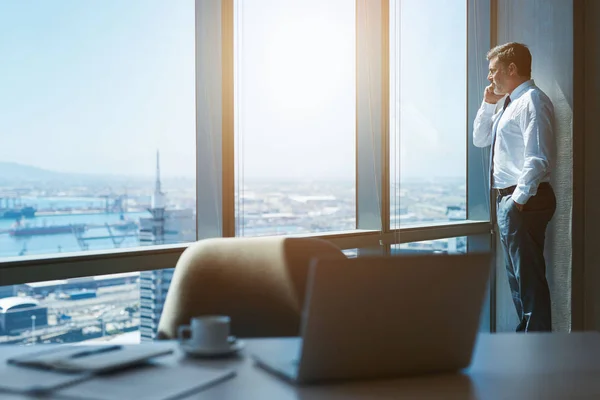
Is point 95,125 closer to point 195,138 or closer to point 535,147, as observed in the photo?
point 195,138

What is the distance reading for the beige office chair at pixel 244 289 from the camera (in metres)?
1.97

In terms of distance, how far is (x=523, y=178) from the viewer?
12.1 feet

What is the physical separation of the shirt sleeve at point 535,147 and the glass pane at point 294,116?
0.96m

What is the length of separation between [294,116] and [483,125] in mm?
1430

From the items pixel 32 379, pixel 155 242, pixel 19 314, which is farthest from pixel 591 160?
pixel 32 379

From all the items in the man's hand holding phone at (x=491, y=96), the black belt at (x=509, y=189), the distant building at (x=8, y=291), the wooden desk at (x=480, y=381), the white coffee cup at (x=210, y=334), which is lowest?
the distant building at (x=8, y=291)

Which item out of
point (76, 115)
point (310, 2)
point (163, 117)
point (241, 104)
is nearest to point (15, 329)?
point (76, 115)

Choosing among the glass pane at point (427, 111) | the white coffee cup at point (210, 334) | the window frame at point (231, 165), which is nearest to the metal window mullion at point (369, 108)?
the window frame at point (231, 165)

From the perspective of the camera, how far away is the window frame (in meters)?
2.75

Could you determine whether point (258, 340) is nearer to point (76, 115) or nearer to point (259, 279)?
point (259, 279)

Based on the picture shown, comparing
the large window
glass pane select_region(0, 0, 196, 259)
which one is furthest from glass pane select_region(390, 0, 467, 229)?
glass pane select_region(0, 0, 196, 259)

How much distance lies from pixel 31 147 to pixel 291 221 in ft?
4.59

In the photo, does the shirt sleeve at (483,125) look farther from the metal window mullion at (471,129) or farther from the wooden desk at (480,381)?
the wooden desk at (480,381)

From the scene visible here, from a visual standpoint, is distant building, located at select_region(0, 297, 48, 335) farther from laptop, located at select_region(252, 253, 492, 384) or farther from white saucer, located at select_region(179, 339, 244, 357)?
laptop, located at select_region(252, 253, 492, 384)
